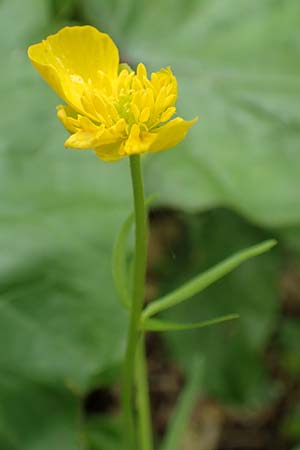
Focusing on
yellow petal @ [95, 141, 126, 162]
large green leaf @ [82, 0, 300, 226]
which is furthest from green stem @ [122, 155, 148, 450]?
large green leaf @ [82, 0, 300, 226]

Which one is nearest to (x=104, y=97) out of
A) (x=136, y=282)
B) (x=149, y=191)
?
(x=136, y=282)

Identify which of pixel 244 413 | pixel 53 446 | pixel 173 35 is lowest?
pixel 244 413

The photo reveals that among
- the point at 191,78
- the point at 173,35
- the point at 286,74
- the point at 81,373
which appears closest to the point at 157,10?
the point at 173,35

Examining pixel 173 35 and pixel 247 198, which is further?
pixel 173 35

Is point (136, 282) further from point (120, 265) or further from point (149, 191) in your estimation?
point (149, 191)

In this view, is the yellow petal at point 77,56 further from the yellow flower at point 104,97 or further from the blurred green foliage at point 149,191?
the blurred green foliage at point 149,191

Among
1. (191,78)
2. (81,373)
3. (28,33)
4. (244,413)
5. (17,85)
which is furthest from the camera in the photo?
(244,413)

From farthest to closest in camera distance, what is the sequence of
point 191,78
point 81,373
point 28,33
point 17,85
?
1. point 191,78
2. point 28,33
3. point 17,85
4. point 81,373

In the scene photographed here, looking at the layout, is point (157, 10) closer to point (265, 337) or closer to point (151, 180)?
point (151, 180)
